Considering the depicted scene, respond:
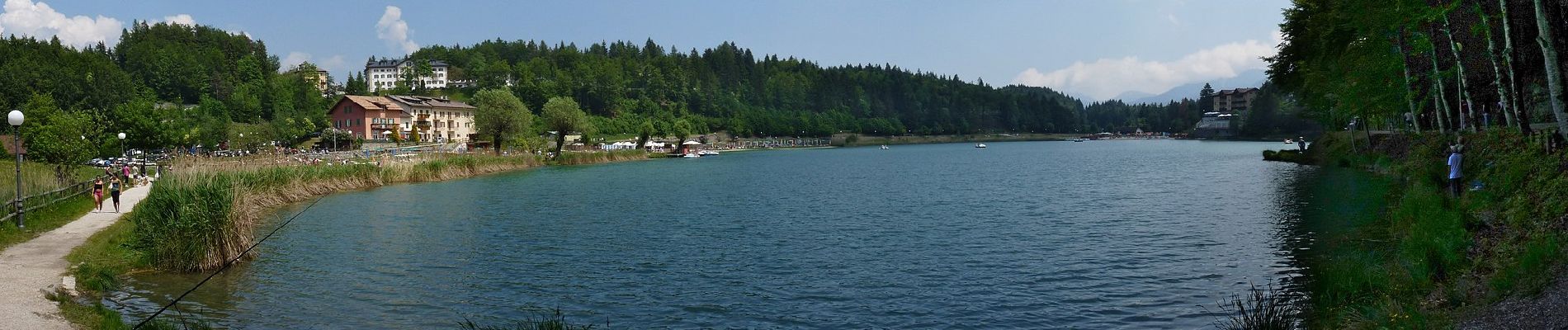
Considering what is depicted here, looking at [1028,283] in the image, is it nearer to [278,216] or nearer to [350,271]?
[350,271]

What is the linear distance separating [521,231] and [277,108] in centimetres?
13869

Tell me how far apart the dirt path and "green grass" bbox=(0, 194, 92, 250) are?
24cm

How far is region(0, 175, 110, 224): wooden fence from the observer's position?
2517cm

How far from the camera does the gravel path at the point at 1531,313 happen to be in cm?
1070

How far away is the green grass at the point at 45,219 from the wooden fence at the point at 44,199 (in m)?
0.14

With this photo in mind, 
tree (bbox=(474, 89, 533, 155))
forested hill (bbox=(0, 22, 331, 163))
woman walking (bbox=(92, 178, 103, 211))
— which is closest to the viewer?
woman walking (bbox=(92, 178, 103, 211))

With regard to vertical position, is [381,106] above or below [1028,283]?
above

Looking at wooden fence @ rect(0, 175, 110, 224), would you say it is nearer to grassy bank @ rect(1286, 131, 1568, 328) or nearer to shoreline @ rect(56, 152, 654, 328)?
shoreline @ rect(56, 152, 654, 328)

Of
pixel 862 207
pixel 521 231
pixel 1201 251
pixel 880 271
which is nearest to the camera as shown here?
pixel 880 271

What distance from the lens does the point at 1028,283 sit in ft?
63.5

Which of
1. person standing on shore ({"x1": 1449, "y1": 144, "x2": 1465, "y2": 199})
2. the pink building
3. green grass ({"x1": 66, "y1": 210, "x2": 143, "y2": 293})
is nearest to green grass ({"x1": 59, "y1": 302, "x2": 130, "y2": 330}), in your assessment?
green grass ({"x1": 66, "y1": 210, "x2": 143, "y2": 293})

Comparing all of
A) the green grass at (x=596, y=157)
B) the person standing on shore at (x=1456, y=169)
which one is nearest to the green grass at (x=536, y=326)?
the person standing on shore at (x=1456, y=169)

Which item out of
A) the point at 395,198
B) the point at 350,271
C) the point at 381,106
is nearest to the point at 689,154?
the point at 381,106

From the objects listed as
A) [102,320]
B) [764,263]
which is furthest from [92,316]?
[764,263]
